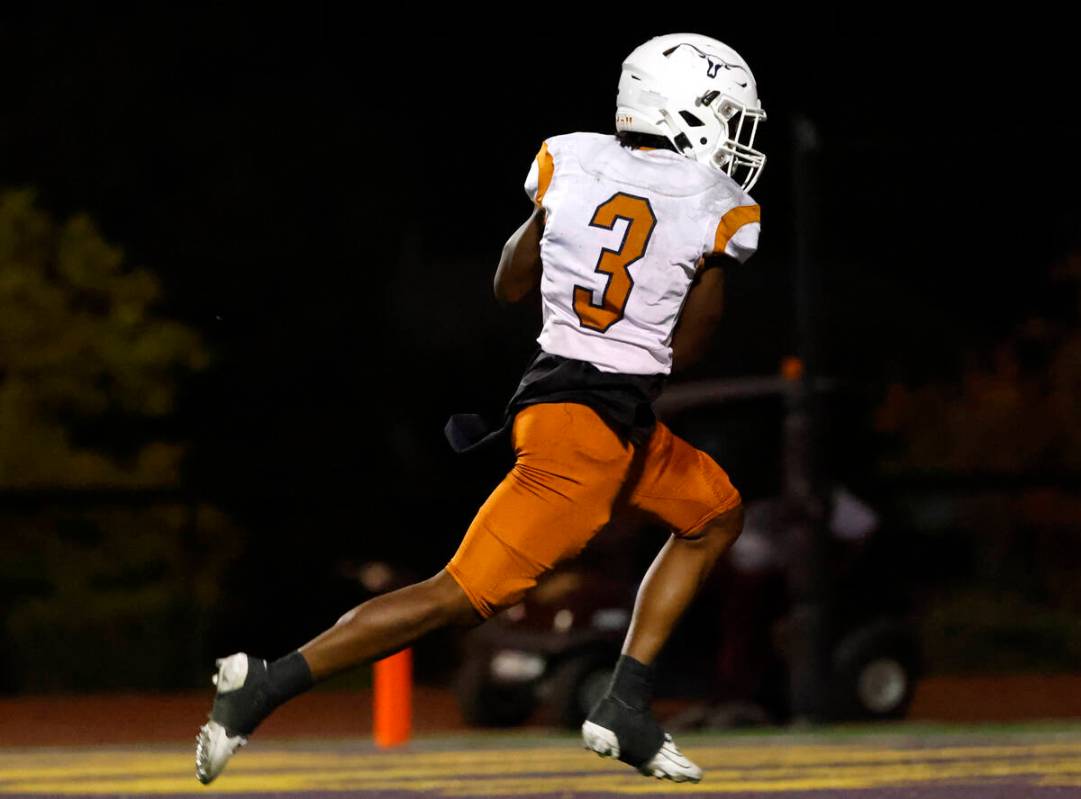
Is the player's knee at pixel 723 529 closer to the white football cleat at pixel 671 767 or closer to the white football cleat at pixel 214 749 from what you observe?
the white football cleat at pixel 671 767

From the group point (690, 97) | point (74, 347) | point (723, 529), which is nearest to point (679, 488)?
point (723, 529)

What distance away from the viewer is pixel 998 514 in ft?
51.0

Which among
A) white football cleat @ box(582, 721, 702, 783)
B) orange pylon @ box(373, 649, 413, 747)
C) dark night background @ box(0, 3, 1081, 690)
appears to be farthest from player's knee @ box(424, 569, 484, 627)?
dark night background @ box(0, 3, 1081, 690)

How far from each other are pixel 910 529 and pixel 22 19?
10.3 metres

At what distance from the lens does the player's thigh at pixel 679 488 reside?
562cm

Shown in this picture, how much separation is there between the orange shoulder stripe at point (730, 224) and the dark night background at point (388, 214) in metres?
8.90

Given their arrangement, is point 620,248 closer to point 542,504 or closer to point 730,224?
point 730,224

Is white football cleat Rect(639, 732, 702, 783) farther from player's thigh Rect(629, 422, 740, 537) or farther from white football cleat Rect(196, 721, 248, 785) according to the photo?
white football cleat Rect(196, 721, 248, 785)

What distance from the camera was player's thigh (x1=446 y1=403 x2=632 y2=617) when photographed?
17.6ft

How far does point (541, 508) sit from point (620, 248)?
69cm

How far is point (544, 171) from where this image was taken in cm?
550

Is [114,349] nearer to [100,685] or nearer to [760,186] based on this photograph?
[100,685]

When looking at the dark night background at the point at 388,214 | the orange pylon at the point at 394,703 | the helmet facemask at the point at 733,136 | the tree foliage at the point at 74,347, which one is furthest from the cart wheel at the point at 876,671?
the tree foliage at the point at 74,347

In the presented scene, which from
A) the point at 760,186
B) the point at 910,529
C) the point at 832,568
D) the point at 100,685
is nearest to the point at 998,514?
the point at 910,529
